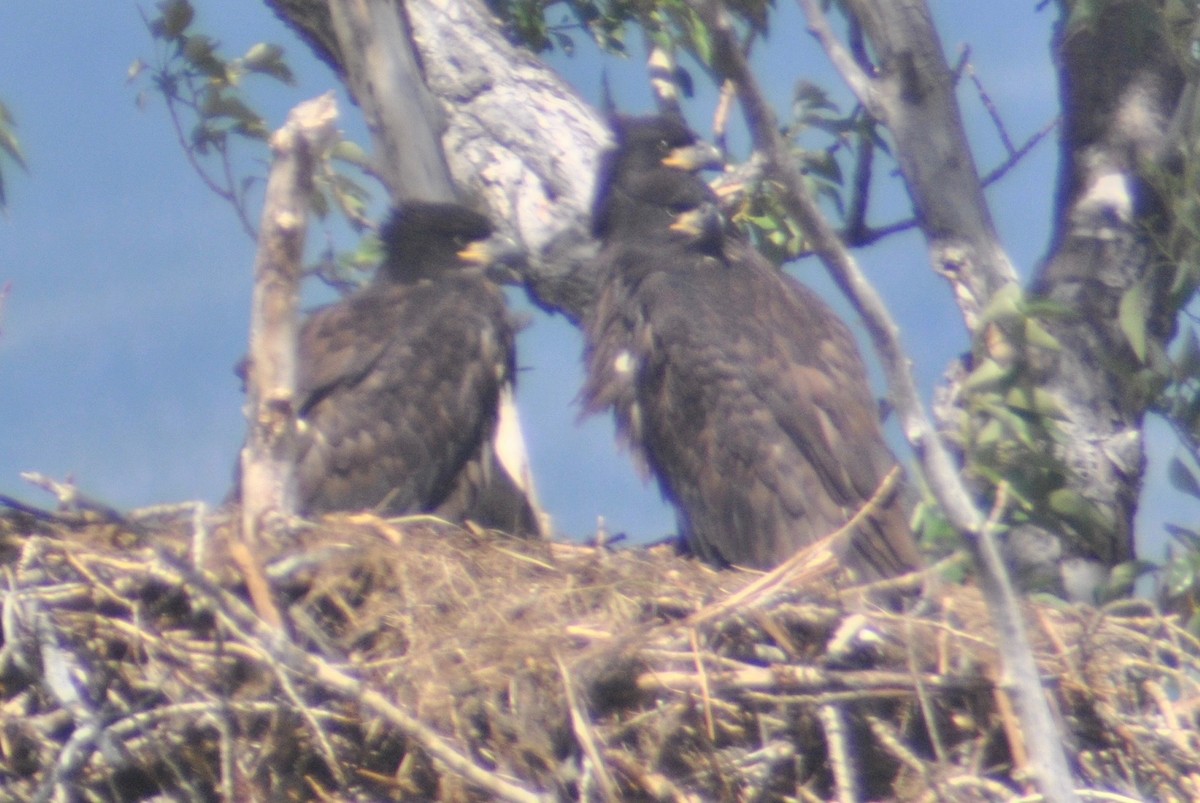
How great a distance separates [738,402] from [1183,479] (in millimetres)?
1527

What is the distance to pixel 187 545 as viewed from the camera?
4719 mm

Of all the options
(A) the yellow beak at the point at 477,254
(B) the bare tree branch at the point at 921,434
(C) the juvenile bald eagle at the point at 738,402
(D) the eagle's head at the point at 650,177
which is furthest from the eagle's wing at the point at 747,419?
(B) the bare tree branch at the point at 921,434

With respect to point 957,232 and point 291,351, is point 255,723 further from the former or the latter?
point 957,232

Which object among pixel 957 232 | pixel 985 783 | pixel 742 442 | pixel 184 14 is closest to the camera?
pixel 985 783

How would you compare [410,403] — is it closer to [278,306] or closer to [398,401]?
[398,401]

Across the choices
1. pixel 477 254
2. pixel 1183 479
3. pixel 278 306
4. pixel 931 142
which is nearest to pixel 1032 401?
pixel 1183 479

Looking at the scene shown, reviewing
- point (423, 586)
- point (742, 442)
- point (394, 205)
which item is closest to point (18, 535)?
point (423, 586)

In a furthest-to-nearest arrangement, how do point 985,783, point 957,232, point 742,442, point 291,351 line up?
1. point 957,232
2. point 742,442
3. point 291,351
4. point 985,783

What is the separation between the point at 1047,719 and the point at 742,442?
2.96 meters

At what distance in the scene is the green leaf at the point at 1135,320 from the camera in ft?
18.1

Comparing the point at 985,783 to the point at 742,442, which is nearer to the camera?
the point at 985,783

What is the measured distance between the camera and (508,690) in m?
4.26

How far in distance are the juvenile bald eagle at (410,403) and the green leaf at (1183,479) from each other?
2444mm

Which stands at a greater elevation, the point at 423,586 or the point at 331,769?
the point at 423,586
